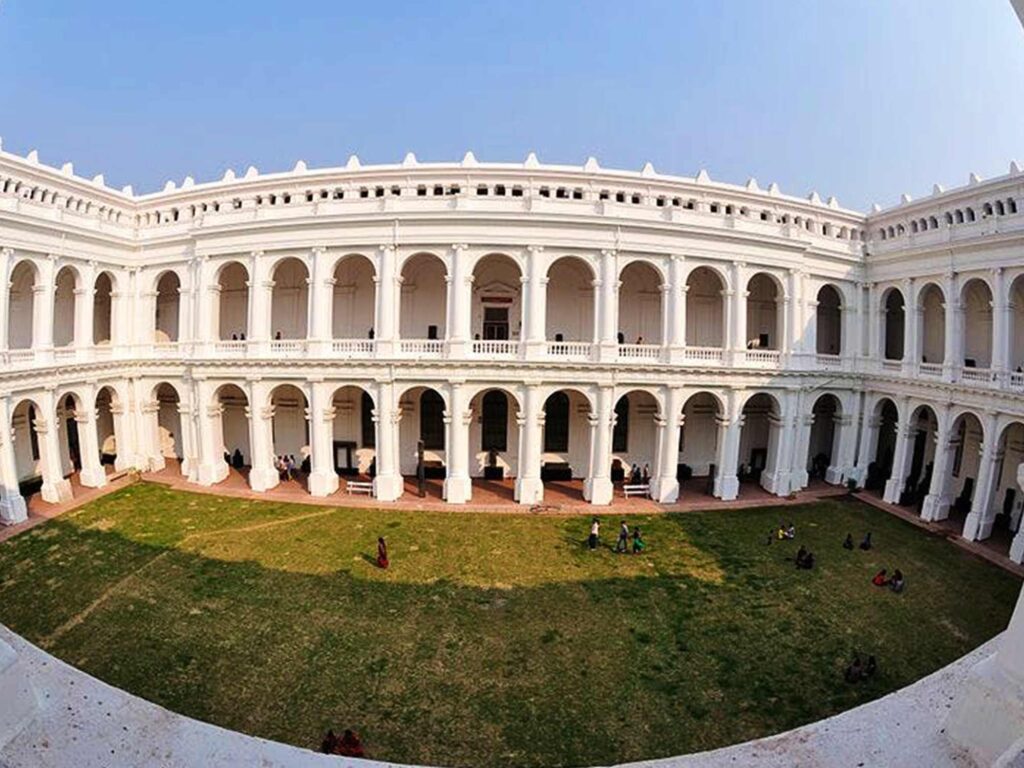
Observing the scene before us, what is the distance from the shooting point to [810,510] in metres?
28.2

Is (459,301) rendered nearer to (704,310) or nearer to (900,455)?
(704,310)

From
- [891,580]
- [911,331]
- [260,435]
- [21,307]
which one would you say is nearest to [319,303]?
[260,435]

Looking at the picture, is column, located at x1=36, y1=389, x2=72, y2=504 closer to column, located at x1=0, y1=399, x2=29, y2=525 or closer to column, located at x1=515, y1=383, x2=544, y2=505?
column, located at x1=0, y1=399, x2=29, y2=525

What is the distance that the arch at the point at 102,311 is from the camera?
3400cm

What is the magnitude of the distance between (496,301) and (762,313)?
1522 centimetres

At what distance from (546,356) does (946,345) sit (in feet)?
58.2

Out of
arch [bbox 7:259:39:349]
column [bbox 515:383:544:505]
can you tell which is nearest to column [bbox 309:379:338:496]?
column [bbox 515:383:544:505]

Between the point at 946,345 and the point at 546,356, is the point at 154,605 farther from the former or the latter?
the point at 946,345

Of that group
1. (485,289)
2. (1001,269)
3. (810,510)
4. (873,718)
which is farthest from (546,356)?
(873,718)

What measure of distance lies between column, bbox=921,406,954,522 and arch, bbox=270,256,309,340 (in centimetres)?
3113

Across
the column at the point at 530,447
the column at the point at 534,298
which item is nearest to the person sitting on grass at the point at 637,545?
the column at the point at 530,447

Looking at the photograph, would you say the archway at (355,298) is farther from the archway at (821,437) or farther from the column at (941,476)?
the column at (941,476)

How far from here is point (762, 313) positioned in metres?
34.7

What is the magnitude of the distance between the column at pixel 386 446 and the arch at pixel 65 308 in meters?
16.6
